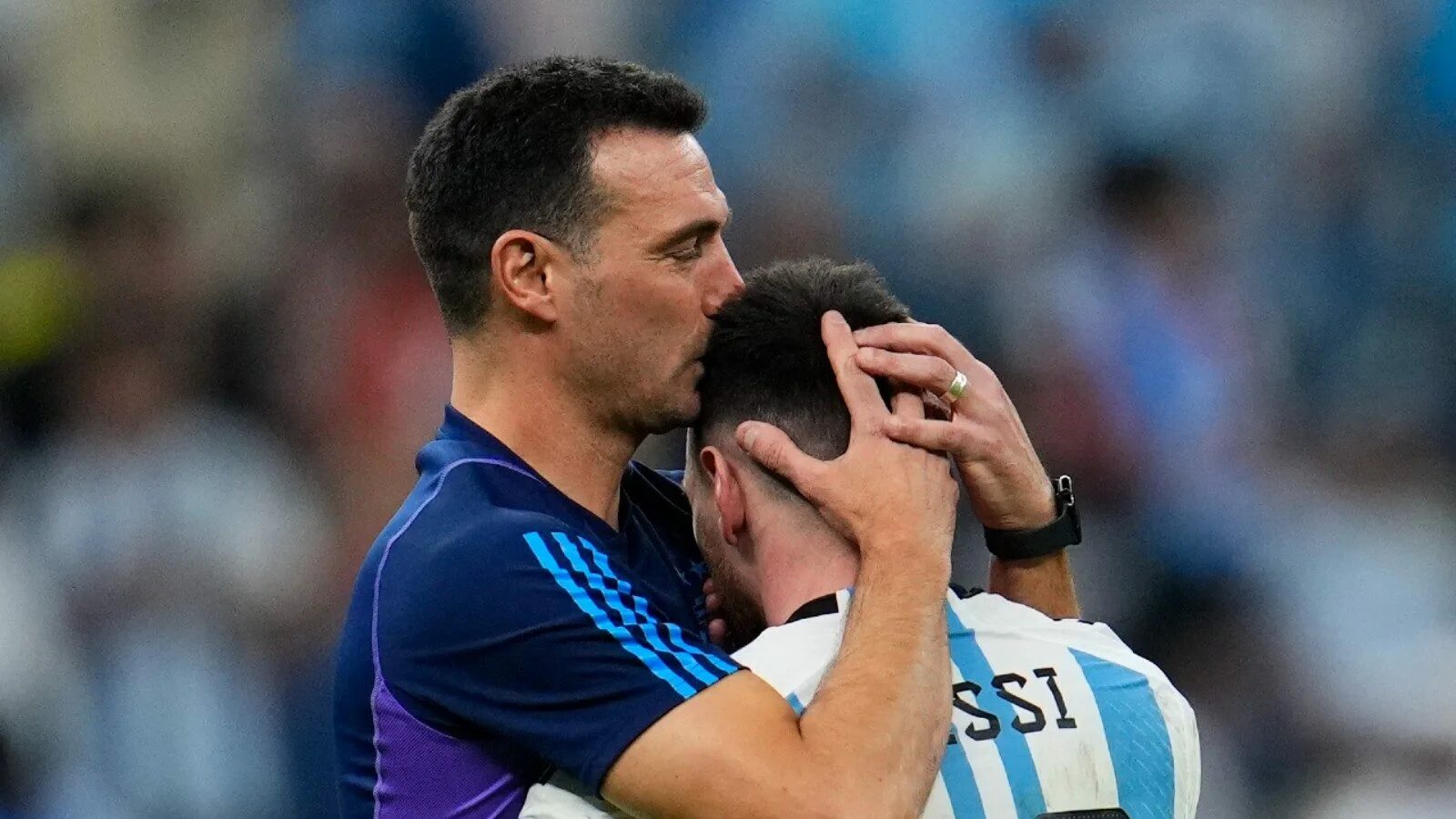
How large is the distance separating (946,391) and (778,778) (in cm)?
60

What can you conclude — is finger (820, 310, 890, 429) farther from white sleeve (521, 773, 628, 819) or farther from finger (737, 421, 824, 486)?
white sleeve (521, 773, 628, 819)

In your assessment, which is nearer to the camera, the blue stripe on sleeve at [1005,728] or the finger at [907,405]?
the blue stripe on sleeve at [1005,728]

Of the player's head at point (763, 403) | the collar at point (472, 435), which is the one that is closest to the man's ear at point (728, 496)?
the player's head at point (763, 403)

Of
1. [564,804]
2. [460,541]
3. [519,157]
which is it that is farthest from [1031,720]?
[519,157]

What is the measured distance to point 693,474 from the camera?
242 centimetres

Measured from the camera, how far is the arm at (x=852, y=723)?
197 cm

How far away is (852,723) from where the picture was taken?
6.57ft

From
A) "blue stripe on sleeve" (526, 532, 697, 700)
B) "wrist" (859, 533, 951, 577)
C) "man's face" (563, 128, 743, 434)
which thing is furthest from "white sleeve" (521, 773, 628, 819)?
"man's face" (563, 128, 743, 434)

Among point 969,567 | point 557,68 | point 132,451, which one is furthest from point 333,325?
point 557,68

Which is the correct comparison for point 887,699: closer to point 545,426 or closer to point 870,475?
point 870,475

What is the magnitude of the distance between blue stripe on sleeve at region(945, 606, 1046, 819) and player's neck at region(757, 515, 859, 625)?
5.6 inches

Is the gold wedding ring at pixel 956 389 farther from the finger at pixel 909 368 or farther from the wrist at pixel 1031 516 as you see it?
the wrist at pixel 1031 516

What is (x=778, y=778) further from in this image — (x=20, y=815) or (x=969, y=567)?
(x=20, y=815)

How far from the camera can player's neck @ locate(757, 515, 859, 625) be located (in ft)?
7.28
